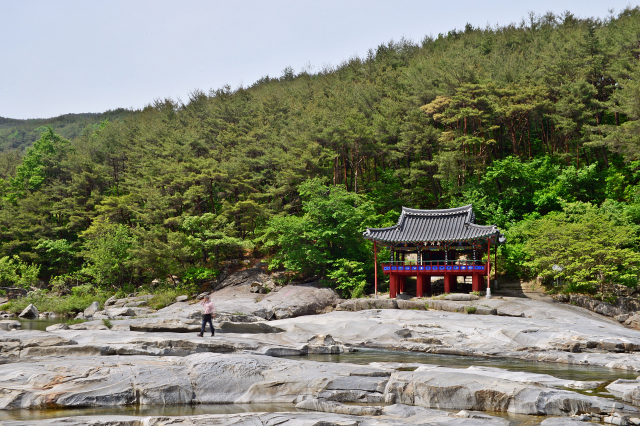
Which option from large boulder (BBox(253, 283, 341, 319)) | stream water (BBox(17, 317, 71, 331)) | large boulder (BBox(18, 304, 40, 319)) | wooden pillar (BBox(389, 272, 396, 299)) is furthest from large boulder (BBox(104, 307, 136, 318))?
wooden pillar (BBox(389, 272, 396, 299))

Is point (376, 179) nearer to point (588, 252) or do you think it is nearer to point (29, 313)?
point (588, 252)

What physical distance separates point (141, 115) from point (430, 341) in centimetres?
7479

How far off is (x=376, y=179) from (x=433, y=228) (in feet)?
56.7

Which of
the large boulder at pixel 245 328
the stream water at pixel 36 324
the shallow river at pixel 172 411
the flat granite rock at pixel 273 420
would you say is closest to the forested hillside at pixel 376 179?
the stream water at pixel 36 324

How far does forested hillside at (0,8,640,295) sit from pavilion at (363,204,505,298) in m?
2.57

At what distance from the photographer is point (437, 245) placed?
3397 centimetres

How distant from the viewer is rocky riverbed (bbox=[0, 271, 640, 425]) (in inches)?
416

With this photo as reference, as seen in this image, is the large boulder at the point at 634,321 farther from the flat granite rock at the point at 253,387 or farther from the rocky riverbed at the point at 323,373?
the flat granite rock at the point at 253,387

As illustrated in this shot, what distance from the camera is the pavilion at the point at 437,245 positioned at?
105 ft

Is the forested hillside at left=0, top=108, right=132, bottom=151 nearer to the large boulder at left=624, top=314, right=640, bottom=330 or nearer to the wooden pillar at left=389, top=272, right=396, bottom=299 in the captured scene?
the wooden pillar at left=389, top=272, right=396, bottom=299

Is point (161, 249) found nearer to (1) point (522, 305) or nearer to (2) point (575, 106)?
(1) point (522, 305)

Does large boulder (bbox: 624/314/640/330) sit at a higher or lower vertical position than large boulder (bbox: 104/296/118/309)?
higher

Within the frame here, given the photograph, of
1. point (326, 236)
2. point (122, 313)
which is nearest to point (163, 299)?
point (122, 313)

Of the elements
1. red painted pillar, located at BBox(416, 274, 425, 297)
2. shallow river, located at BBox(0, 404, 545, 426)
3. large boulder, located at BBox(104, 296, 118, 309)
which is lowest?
large boulder, located at BBox(104, 296, 118, 309)
